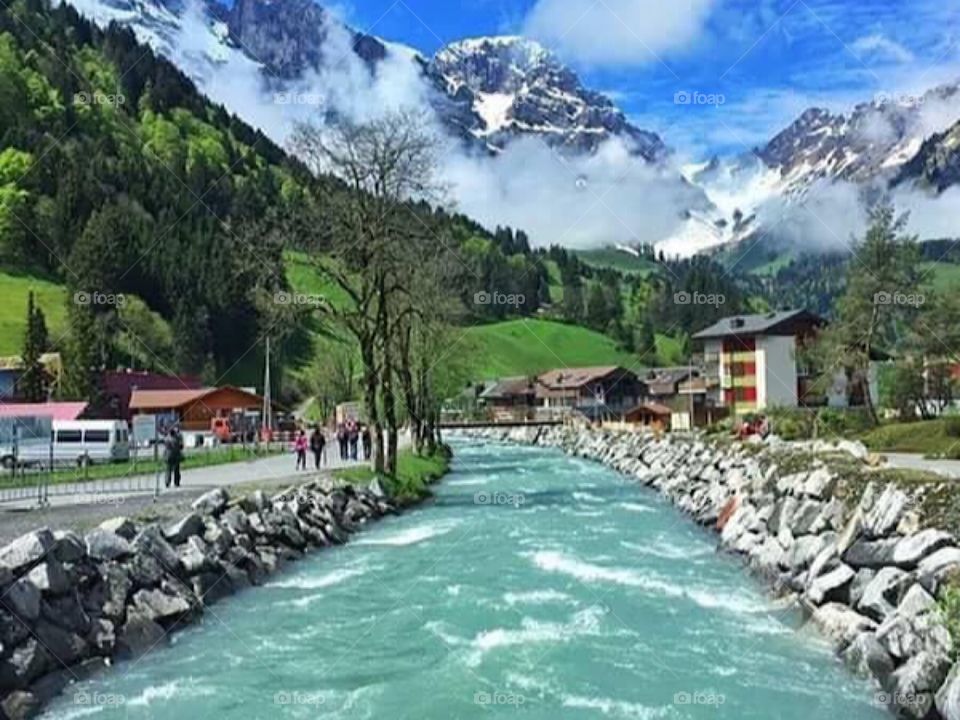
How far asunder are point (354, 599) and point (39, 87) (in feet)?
639

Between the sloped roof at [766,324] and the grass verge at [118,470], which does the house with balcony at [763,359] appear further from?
the grass verge at [118,470]

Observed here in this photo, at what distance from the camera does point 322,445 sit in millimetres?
49344

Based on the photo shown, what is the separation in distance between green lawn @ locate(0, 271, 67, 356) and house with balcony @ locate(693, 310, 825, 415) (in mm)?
74863

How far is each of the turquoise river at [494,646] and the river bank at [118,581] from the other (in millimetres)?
472

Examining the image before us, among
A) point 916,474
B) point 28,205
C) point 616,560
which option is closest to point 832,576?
point 916,474

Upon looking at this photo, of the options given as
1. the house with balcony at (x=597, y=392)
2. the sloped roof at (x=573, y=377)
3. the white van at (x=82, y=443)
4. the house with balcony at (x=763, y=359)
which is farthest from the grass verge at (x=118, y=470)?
the sloped roof at (x=573, y=377)

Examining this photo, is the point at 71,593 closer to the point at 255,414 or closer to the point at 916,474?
the point at 916,474

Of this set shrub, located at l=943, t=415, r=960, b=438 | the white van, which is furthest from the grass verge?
shrub, located at l=943, t=415, r=960, b=438

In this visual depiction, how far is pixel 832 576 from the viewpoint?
20.2 m

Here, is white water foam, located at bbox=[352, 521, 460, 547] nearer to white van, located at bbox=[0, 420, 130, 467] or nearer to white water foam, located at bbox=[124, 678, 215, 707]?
white water foam, located at bbox=[124, 678, 215, 707]

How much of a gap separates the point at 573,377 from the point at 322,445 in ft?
428

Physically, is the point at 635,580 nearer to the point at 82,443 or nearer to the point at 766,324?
the point at 82,443

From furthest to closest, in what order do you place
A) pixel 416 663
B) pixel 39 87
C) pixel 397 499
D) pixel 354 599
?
1. pixel 39 87
2. pixel 397 499
3. pixel 354 599
4. pixel 416 663

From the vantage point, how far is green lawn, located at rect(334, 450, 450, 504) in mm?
41688
